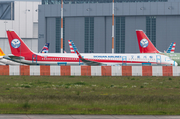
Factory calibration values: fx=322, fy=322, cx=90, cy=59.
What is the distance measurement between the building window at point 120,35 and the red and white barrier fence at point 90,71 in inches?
1849

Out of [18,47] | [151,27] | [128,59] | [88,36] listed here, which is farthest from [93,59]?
[151,27]

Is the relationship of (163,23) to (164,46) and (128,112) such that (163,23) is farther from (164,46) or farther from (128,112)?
(128,112)

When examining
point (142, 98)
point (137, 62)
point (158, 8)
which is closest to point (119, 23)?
point (158, 8)

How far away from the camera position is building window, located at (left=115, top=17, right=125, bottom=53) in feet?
287

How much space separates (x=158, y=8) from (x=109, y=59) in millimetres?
38647

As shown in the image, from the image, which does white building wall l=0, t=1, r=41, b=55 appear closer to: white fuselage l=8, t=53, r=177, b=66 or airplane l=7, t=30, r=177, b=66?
airplane l=7, t=30, r=177, b=66

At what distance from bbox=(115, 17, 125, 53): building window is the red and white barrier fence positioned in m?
47.0

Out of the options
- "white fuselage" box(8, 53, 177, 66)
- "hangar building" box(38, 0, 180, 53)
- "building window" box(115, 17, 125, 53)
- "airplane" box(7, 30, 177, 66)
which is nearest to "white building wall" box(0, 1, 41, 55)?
"hangar building" box(38, 0, 180, 53)

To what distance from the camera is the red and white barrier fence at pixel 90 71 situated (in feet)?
133

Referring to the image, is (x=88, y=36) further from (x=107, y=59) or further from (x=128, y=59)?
(x=128, y=59)

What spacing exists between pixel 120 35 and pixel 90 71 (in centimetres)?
A: 4829

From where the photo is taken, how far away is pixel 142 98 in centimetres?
1923

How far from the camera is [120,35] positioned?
87.4 metres

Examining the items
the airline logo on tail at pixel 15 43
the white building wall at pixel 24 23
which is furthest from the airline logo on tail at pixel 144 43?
the white building wall at pixel 24 23
